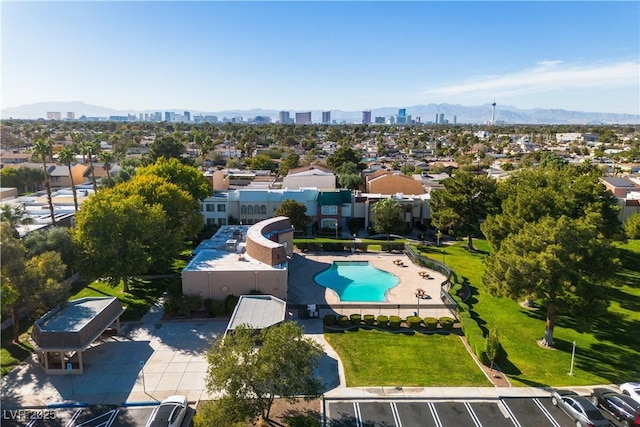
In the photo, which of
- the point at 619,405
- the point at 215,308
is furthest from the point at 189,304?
the point at 619,405

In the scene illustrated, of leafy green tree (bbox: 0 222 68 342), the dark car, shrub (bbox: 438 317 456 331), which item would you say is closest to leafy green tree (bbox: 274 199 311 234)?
shrub (bbox: 438 317 456 331)

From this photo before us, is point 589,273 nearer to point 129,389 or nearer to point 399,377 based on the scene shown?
point 399,377

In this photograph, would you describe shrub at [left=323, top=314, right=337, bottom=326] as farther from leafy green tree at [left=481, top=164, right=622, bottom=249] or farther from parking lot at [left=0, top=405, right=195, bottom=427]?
leafy green tree at [left=481, top=164, right=622, bottom=249]

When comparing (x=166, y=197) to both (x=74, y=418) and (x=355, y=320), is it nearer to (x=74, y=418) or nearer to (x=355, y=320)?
(x=355, y=320)

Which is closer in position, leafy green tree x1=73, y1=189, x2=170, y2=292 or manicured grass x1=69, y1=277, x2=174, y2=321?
leafy green tree x1=73, y1=189, x2=170, y2=292

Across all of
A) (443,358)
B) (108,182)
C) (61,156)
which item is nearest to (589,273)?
(443,358)

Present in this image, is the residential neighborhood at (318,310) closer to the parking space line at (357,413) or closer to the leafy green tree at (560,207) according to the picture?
the parking space line at (357,413)

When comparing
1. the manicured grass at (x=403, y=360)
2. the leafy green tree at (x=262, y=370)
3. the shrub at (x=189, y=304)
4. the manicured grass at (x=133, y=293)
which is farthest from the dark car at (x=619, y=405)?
the manicured grass at (x=133, y=293)
